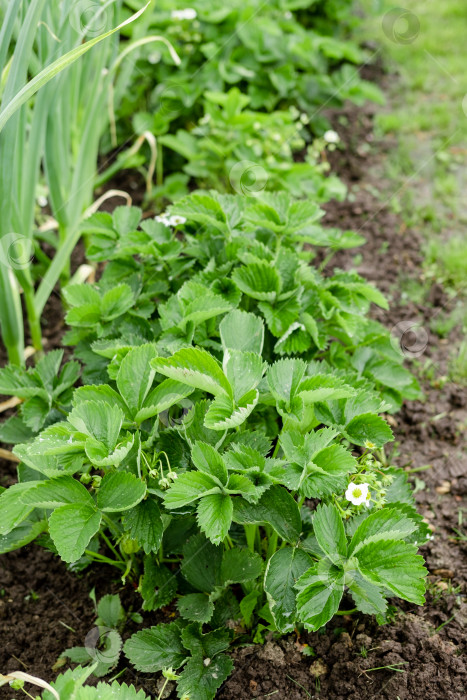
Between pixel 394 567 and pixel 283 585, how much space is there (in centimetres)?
21

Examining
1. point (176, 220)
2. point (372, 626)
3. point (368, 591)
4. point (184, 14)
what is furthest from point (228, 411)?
point (184, 14)

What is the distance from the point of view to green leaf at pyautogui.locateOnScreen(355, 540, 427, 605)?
1.11 meters

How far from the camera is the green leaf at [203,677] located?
4.19 ft

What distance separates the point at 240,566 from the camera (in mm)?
1326

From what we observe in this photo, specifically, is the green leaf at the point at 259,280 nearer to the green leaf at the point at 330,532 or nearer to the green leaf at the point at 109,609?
the green leaf at the point at 330,532

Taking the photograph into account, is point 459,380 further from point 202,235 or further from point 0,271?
point 0,271

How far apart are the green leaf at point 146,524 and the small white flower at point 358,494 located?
0.36 meters

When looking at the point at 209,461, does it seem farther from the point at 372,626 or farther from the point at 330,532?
the point at 372,626

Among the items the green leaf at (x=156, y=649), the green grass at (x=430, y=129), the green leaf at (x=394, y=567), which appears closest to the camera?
the green leaf at (x=394, y=567)

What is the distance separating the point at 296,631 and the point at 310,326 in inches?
26.4

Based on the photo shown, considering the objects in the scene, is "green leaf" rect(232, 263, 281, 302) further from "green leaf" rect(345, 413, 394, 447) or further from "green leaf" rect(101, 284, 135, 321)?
"green leaf" rect(345, 413, 394, 447)

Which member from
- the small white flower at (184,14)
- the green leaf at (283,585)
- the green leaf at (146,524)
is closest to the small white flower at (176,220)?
the green leaf at (146,524)

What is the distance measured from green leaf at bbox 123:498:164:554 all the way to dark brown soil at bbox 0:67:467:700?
1.27 feet

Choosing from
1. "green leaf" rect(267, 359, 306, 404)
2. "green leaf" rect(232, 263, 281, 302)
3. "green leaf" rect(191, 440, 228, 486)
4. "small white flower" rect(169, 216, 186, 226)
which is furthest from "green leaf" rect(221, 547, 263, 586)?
"small white flower" rect(169, 216, 186, 226)
